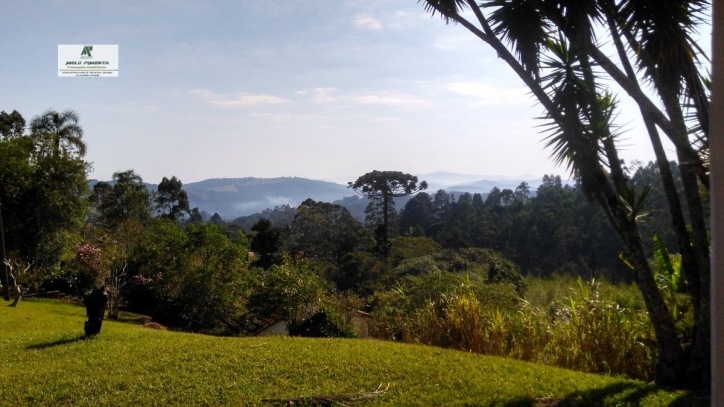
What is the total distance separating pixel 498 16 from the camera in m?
5.50

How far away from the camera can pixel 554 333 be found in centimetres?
686

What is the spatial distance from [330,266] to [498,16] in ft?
63.4

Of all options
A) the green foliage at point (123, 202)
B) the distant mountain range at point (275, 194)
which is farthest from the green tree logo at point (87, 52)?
the distant mountain range at point (275, 194)

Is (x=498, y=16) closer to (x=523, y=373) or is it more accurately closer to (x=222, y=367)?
(x=523, y=373)

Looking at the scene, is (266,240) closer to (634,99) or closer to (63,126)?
(63,126)

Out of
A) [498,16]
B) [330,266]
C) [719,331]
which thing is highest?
[498,16]

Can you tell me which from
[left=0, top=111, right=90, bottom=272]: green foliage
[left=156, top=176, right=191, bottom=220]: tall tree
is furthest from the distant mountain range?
[left=0, top=111, right=90, bottom=272]: green foliage

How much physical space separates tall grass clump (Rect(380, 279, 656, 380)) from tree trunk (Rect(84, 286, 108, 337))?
4.67 metres

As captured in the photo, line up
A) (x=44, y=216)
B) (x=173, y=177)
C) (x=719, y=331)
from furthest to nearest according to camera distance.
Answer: (x=173, y=177) → (x=44, y=216) → (x=719, y=331)

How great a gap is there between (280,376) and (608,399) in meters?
3.14

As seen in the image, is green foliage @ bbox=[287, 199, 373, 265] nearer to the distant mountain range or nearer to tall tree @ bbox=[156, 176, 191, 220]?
tall tree @ bbox=[156, 176, 191, 220]

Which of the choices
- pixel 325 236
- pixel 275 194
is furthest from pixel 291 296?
pixel 275 194

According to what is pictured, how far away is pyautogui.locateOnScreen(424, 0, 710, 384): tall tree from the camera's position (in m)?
4.61

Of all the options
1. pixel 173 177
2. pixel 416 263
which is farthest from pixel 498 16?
pixel 173 177
